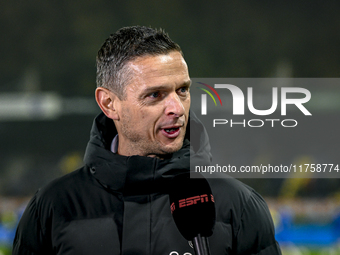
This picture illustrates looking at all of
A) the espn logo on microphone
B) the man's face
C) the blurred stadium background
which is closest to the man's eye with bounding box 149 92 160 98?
the man's face

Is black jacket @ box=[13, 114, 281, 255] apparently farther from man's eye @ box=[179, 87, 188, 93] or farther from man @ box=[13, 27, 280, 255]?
man's eye @ box=[179, 87, 188, 93]

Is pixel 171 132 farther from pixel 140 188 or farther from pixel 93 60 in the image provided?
pixel 93 60

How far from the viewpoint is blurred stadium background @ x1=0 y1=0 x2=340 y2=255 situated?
4.75m

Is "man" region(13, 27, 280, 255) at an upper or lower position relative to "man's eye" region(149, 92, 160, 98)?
lower

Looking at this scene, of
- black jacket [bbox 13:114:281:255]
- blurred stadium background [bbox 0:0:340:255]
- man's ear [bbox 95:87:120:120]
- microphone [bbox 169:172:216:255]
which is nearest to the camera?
microphone [bbox 169:172:216:255]

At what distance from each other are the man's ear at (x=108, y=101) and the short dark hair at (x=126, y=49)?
1 cm

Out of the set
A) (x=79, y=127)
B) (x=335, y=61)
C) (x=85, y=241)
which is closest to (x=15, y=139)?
(x=79, y=127)

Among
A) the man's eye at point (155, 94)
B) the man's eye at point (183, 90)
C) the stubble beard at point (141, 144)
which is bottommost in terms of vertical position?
the stubble beard at point (141, 144)

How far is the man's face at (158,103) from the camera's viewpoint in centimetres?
72

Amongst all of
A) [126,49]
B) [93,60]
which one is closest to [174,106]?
[126,49]

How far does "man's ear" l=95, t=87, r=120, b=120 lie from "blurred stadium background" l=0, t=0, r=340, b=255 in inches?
156

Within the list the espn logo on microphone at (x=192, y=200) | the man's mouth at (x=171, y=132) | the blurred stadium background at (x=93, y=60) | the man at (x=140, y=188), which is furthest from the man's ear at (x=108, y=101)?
the blurred stadium background at (x=93, y=60)

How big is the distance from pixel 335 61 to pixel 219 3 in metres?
1.74

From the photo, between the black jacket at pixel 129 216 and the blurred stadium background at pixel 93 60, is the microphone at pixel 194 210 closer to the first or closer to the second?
the black jacket at pixel 129 216
